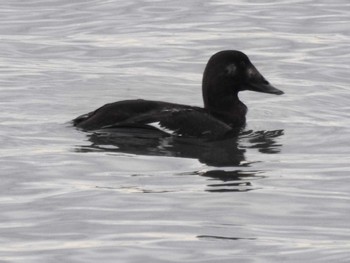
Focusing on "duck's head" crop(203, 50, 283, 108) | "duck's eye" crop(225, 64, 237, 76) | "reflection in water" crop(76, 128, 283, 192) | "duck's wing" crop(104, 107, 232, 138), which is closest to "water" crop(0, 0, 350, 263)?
"reflection in water" crop(76, 128, 283, 192)

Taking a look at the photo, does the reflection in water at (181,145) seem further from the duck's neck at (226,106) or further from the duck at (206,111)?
the duck's neck at (226,106)

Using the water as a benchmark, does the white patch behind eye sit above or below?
above

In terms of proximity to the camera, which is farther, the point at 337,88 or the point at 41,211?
the point at 337,88

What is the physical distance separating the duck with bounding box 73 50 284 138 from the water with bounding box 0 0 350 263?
0.15 metres

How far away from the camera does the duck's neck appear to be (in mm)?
12555

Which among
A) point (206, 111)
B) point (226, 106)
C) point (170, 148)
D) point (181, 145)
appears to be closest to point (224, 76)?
point (226, 106)

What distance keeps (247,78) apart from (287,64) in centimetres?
303

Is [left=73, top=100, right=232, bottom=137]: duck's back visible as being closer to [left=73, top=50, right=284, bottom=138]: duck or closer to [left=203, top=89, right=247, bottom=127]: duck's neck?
[left=73, top=50, right=284, bottom=138]: duck

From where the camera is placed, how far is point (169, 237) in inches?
338

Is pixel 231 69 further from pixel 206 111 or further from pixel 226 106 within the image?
pixel 206 111

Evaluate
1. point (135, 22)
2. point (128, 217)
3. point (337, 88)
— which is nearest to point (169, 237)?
point (128, 217)

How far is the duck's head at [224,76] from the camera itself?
41.8 feet

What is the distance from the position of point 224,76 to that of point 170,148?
4.99 ft

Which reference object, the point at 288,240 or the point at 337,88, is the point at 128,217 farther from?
the point at 337,88
